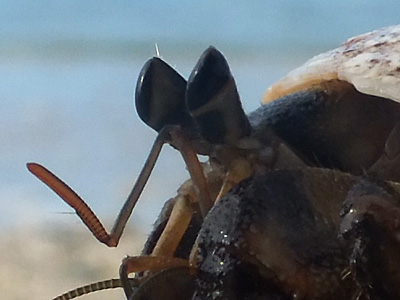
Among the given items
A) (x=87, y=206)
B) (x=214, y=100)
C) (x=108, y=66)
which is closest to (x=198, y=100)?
(x=214, y=100)

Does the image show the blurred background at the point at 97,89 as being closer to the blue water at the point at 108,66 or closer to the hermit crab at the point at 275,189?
the blue water at the point at 108,66

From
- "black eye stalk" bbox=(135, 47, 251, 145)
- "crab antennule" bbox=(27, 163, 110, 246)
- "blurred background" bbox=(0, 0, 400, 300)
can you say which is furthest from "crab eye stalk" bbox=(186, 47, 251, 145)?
"blurred background" bbox=(0, 0, 400, 300)

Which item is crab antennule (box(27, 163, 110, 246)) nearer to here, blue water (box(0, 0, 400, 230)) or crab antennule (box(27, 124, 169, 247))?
crab antennule (box(27, 124, 169, 247))

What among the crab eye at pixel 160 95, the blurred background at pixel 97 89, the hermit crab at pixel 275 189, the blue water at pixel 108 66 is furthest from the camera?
the blue water at pixel 108 66

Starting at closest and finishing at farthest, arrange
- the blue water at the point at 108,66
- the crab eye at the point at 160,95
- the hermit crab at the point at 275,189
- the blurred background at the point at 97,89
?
the hermit crab at the point at 275,189 < the crab eye at the point at 160,95 < the blurred background at the point at 97,89 < the blue water at the point at 108,66

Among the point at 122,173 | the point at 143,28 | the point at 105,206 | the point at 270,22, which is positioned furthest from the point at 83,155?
the point at 270,22

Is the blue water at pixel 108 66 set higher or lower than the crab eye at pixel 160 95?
lower

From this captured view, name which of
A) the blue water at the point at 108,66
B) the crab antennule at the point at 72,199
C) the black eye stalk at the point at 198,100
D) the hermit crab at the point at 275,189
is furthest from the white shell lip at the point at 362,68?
the blue water at the point at 108,66
